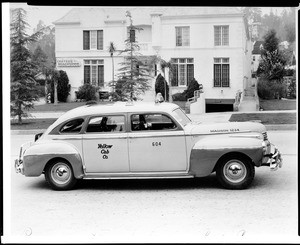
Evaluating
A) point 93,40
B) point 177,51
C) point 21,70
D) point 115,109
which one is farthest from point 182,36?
point 21,70

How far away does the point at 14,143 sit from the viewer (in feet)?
25.1

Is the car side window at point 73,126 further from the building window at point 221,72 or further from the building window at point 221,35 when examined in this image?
the building window at point 221,35

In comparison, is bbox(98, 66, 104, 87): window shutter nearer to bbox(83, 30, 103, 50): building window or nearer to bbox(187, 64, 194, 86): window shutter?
bbox(83, 30, 103, 50): building window

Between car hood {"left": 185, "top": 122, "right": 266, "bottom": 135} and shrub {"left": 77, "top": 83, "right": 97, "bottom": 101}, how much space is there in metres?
1.16

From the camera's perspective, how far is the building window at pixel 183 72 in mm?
7758

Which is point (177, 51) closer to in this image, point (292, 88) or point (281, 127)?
point (292, 88)

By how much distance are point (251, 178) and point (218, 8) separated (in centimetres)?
197

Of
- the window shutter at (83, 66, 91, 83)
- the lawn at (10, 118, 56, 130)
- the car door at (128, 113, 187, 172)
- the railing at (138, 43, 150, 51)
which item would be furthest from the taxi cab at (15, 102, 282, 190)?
the railing at (138, 43, 150, 51)

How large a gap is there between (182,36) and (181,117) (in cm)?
96

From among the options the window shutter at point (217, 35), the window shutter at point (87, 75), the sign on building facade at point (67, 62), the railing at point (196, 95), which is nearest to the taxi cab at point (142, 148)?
the railing at point (196, 95)

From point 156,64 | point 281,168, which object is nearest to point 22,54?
point 156,64

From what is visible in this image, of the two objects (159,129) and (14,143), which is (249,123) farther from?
(14,143)

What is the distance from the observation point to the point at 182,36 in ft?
25.6

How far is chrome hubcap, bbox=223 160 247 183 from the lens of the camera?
770 cm
